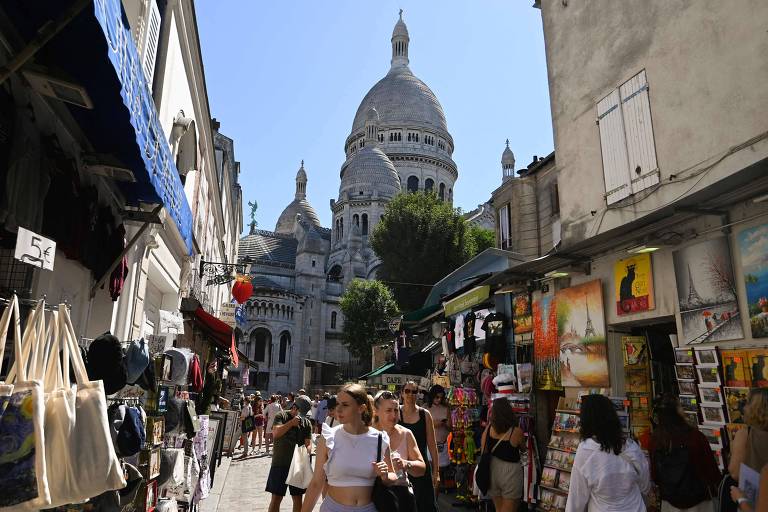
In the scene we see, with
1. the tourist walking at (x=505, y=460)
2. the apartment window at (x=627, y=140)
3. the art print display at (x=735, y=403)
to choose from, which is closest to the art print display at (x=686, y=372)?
the art print display at (x=735, y=403)

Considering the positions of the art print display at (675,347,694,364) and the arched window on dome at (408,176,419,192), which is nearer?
the art print display at (675,347,694,364)

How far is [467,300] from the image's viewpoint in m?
9.99

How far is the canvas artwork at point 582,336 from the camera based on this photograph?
712 centimetres

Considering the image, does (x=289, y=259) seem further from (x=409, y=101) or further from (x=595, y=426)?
(x=595, y=426)

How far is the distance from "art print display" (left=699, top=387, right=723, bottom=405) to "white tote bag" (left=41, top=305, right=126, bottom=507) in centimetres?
531

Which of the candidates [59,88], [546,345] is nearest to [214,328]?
[546,345]

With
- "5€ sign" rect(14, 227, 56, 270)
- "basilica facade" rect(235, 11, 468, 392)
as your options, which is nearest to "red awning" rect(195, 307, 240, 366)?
"5€ sign" rect(14, 227, 56, 270)

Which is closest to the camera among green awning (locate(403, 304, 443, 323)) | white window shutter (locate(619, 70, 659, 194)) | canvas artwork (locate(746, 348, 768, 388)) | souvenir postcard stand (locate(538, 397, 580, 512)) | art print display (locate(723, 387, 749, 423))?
canvas artwork (locate(746, 348, 768, 388))

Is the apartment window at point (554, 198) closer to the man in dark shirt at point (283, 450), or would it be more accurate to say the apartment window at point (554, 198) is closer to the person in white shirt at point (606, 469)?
the man in dark shirt at point (283, 450)

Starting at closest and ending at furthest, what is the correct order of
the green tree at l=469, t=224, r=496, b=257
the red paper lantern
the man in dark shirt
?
the man in dark shirt → the red paper lantern → the green tree at l=469, t=224, r=496, b=257

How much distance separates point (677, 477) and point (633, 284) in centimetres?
288

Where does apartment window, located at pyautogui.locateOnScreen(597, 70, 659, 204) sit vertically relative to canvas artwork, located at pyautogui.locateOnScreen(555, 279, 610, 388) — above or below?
above

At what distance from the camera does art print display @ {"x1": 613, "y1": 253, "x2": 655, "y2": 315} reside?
663 cm

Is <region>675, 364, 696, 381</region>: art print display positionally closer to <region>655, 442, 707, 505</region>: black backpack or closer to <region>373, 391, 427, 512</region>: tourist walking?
<region>655, 442, 707, 505</region>: black backpack
